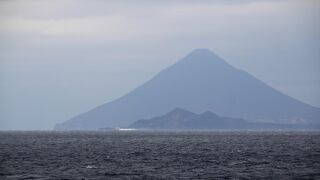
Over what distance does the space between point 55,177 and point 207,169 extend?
17664 mm

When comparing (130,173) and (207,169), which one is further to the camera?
(207,169)

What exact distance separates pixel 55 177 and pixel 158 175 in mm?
9474

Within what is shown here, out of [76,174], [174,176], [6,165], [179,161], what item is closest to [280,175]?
[174,176]

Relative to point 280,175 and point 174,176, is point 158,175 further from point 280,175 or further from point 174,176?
point 280,175

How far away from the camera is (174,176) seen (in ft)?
229

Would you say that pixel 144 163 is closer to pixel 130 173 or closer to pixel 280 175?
pixel 130 173

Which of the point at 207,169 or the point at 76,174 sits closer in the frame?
the point at 76,174

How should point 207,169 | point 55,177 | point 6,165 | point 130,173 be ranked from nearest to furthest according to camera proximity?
point 55,177
point 130,173
point 207,169
point 6,165

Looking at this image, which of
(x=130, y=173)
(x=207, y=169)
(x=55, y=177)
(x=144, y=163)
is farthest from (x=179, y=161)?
(x=55, y=177)

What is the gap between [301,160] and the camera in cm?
9212

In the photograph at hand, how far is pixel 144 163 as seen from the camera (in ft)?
295

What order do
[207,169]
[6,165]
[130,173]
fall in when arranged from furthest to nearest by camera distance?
[6,165]
[207,169]
[130,173]

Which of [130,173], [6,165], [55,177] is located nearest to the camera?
[55,177]

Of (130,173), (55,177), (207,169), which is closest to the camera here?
(55,177)
